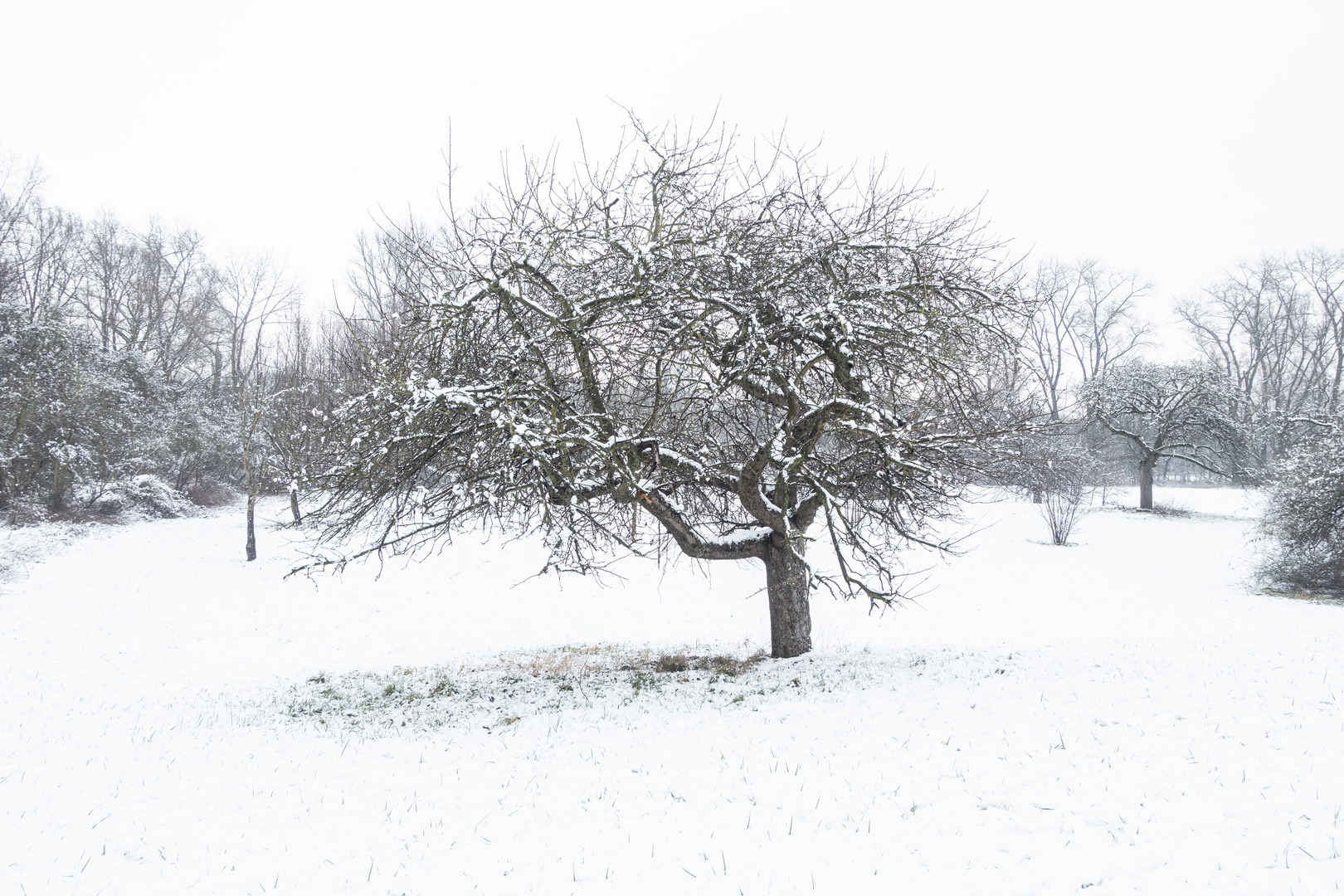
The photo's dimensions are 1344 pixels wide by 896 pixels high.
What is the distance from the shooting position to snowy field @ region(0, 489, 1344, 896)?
354cm

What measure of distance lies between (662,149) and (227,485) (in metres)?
32.9

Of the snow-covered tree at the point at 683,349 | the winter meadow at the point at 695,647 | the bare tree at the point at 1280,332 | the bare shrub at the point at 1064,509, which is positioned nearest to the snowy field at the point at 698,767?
the winter meadow at the point at 695,647

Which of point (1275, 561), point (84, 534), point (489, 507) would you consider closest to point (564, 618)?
point (489, 507)

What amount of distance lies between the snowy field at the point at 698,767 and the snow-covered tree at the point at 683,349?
181cm

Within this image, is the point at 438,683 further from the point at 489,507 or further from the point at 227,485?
the point at 227,485

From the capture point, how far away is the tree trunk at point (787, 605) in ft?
26.5

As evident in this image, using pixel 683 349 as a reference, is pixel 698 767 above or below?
below

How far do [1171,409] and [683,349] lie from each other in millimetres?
27838

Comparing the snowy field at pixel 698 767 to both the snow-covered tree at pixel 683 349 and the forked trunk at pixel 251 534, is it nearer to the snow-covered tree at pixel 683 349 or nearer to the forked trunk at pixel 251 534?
the snow-covered tree at pixel 683 349

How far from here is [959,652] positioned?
8688 mm

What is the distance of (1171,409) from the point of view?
84.2 feet

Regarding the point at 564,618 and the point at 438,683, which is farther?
the point at 564,618

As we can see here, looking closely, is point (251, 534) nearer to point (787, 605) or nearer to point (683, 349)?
point (787, 605)

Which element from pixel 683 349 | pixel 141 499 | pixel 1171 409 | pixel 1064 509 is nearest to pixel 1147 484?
pixel 1171 409
